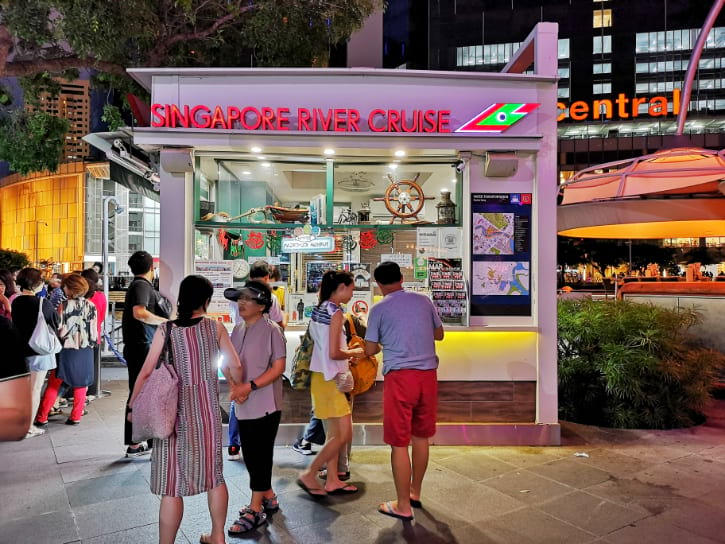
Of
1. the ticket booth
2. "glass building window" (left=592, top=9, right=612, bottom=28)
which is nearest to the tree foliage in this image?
the ticket booth

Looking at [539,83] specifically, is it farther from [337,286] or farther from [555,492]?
[555,492]

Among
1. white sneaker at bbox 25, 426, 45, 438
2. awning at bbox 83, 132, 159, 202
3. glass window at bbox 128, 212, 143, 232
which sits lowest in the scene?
white sneaker at bbox 25, 426, 45, 438

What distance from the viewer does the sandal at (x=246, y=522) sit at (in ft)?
12.1

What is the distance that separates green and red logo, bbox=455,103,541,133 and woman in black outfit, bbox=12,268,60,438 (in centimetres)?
531

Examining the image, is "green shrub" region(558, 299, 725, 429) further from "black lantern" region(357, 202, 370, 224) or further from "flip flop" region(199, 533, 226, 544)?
"flip flop" region(199, 533, 226, 544)

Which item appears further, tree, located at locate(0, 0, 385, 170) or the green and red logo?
tree, located at locate(0, 0, 385, 170)

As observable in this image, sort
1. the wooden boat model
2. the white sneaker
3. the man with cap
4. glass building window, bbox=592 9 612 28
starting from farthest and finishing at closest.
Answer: glass building window, bbox=592 9 612 28 < the wooden boat model < the white sneaker < the man with cap

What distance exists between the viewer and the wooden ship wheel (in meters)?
6.46

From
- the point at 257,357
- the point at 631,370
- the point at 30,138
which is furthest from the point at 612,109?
the point at 257,357

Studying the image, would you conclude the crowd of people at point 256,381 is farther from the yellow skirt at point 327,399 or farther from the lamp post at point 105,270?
the lamp post at point 105,270

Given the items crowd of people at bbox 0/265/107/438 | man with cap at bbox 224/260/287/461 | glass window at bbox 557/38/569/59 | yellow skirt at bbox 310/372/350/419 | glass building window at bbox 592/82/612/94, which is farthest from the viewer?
glass building window at bbox 592/82/612/94

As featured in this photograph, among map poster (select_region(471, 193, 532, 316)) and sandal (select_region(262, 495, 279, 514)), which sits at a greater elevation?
map poster (select_region(471, 193, 532, 316))

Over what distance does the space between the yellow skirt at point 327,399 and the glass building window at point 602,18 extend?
6353 centimetres

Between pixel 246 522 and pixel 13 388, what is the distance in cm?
189
